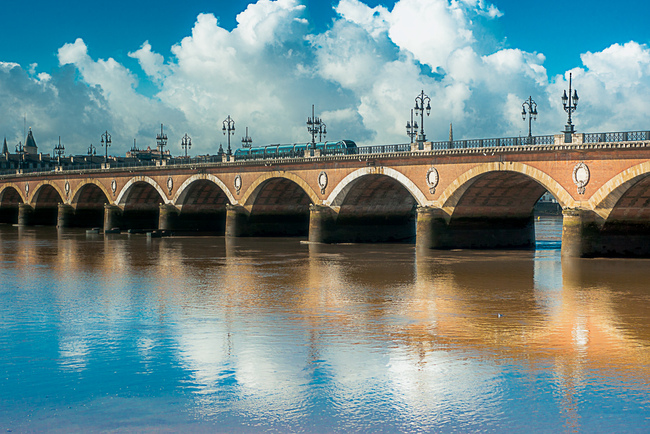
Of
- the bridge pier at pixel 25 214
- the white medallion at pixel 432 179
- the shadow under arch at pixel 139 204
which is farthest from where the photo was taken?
the bridge pier at pixel 25 214

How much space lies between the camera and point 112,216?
220ft

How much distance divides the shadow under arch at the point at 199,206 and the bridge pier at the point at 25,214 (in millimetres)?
26682

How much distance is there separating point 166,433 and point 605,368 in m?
8.57

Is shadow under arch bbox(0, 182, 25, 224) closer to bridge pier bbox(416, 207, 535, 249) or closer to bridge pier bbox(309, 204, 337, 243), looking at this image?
bridge pier bbox(309, 204, 337, 243)

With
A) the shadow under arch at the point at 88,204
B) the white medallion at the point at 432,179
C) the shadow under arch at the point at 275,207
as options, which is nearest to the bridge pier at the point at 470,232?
the white medallion at the point at 432,179

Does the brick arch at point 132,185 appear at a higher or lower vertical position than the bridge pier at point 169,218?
higher

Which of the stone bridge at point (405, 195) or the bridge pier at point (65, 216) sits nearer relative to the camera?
the stone bridge at point (405, 195)

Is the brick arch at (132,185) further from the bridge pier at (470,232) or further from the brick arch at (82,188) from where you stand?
the bridge pier at (470,232)

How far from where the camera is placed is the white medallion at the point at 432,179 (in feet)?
136

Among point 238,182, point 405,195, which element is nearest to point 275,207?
point 238,182

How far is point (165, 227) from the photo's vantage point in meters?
62.3

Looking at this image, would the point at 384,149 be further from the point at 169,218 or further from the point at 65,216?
the point at 65,216

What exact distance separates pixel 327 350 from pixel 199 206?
50.3 metres

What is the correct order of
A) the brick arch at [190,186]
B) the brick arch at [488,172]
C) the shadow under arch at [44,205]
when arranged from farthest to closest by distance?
the shadow under arch at [44,205], the brick arch at [190,186], the brick arch at [488,172]
